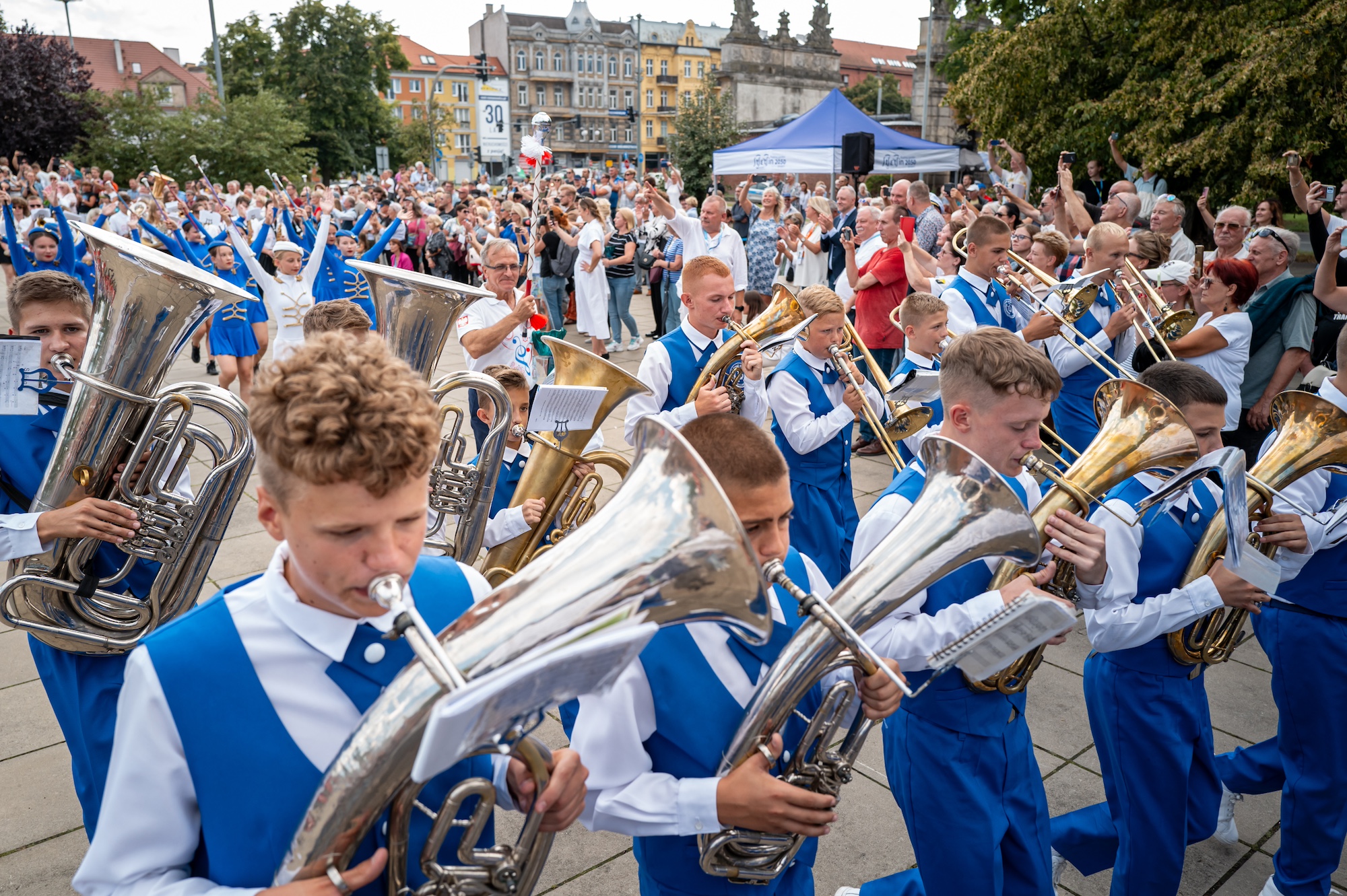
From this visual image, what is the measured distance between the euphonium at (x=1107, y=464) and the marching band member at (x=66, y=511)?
2.57 meters

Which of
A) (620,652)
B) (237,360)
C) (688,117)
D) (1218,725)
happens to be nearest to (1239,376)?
(1218,725)

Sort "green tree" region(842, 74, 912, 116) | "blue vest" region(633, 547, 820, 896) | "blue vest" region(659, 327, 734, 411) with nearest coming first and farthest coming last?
"blue vest" region(633, 547, 820, 896)
"blue vest" region(659, 327, 734, 411)
"green tree" region(842, 74, 912, 116)

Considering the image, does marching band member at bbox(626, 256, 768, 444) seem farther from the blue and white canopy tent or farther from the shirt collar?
the blue and white canopy tent

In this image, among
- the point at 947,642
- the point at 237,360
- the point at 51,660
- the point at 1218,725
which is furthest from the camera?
the point at 237,360

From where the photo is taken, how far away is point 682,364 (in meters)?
4.83

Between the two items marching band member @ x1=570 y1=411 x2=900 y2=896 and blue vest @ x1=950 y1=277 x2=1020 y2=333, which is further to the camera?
blue vest @ x1=950 y1=277 x2=1020 y2=333

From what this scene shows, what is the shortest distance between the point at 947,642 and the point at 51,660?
2.71m

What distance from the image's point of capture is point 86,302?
2934 millimetres

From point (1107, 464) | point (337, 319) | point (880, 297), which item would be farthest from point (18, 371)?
point (880, 297)

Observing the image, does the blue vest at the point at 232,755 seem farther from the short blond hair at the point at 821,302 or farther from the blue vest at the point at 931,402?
the blue vest at the point at 931,402

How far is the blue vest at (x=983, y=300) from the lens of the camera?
5789 millimetres

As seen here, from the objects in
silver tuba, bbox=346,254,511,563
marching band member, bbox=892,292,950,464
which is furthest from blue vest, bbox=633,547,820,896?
marching band member, bbox=892,292,950,464

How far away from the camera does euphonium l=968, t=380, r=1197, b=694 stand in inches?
95.7

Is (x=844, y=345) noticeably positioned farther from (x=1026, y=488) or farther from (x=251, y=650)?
(x=251, y=650)
